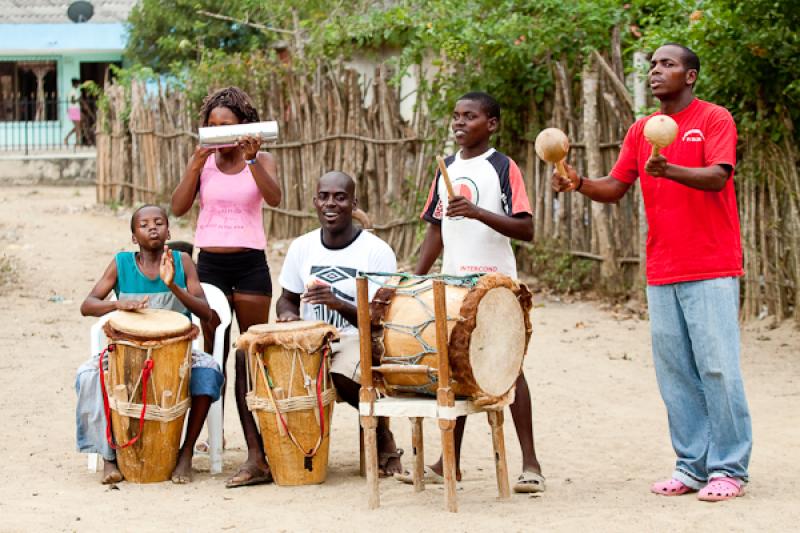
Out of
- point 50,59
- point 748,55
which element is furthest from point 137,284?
point 50,59

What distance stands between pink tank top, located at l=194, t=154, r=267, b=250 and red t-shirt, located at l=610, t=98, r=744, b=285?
1.90 m

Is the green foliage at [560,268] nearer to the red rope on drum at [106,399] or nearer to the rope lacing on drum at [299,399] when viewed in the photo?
the rope lacing on drum at [299,399]

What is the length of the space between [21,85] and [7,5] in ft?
7.36

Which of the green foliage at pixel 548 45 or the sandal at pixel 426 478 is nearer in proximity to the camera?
the sandal at pixel 426 478

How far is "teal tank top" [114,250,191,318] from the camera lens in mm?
5520

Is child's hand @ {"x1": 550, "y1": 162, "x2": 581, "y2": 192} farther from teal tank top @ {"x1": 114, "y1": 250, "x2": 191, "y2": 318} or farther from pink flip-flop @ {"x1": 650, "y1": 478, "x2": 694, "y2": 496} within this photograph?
teal tank top @ {"x1": 114, "y1": 250, "x2": 191, "y2": 318}

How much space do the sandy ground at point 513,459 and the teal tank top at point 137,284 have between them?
81 cm

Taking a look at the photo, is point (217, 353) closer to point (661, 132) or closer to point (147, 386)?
point (147, 386)

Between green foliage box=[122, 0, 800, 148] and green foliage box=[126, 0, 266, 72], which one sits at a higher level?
green foliage box=[126, 0, 266, 72]

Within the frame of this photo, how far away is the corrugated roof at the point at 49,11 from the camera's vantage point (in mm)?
29969

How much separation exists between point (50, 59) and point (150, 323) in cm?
2578

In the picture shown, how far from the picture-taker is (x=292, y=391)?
507 cm

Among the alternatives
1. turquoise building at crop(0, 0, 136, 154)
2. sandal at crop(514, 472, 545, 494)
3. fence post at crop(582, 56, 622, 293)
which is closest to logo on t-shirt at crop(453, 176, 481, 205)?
sandal at crop(514, 472, 545, 494)

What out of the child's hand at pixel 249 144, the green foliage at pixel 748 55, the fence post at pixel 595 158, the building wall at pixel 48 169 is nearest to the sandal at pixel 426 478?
the child's hand at pixel 249 144
